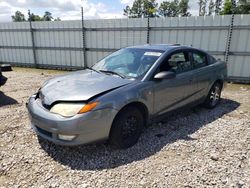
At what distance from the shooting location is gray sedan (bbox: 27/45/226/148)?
2990 millimetres

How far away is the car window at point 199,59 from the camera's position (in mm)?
4777

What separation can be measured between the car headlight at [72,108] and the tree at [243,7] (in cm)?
3720

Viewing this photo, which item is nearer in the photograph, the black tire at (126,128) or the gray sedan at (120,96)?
the gray sedan at (120,96)

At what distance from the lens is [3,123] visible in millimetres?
4453

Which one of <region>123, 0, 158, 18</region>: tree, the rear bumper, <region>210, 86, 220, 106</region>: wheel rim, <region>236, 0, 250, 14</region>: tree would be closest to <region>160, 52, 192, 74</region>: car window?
<region>210, 86, 220, 106</region>: wheel rim

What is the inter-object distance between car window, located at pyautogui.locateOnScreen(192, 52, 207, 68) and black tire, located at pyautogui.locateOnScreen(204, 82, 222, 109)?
722mm

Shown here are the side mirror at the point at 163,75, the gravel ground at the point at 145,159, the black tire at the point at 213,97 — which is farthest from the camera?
the black tire at the point at 213,97

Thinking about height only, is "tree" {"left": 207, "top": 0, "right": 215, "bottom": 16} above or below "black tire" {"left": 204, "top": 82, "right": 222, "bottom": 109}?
above

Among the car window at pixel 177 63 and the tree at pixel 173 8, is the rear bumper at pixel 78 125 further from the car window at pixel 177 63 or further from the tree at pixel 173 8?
the tree at pixel 173 8

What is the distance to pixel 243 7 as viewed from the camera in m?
34.8

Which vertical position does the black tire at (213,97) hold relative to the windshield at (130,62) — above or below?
below

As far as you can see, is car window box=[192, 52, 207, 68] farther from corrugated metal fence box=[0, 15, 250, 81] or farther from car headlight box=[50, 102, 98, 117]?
corrugated metal fence box=[0, 15, 250, 81]

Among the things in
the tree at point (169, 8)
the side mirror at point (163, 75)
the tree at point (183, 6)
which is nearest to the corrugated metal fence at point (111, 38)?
the side mirror at point (163, 75)

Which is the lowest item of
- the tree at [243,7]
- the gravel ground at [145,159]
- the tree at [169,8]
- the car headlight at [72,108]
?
the gravel ground at [145,159]
